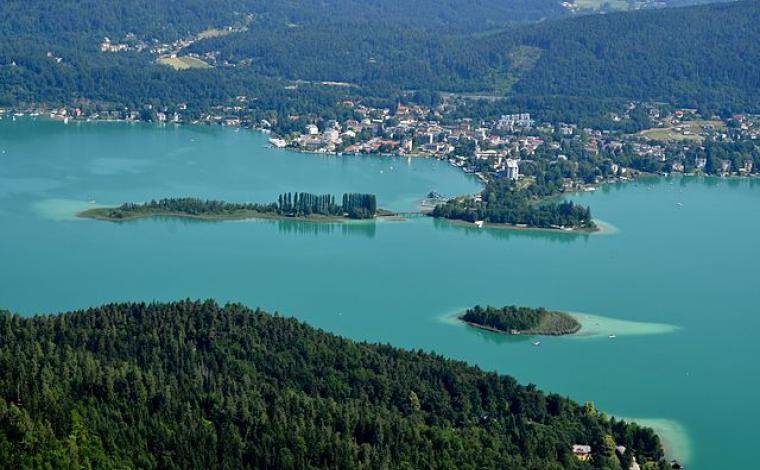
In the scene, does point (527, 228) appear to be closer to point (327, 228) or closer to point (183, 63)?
point (327, 228)

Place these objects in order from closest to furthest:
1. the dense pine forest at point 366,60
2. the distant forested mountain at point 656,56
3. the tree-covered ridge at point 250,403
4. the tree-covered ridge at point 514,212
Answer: the tree-covered ridge at point 250,403 < the tree-covered ridge at point 514,212 < the dense pine forest at point 366,60 < the distant forested mountain at point 656,56

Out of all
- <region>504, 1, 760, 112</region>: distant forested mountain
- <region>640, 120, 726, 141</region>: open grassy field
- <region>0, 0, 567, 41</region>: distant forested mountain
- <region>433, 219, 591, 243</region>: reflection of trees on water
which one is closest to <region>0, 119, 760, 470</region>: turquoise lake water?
<region>433, 219, 591, 243</region>: reflection of trees on water

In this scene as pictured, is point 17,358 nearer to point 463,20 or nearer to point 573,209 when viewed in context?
point 573,209

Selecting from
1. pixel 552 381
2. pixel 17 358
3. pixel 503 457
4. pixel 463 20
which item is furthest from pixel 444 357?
pixel 463 20

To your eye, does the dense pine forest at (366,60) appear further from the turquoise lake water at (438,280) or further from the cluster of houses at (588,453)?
the cluster of houses at (588,453)

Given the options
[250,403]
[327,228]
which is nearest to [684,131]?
[327,228]

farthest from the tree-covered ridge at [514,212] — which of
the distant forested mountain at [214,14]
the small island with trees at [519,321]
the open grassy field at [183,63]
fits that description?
the distant forested mountain at [214,14]

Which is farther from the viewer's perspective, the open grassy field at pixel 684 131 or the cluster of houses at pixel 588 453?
the open grassy field at pixel 684 131
